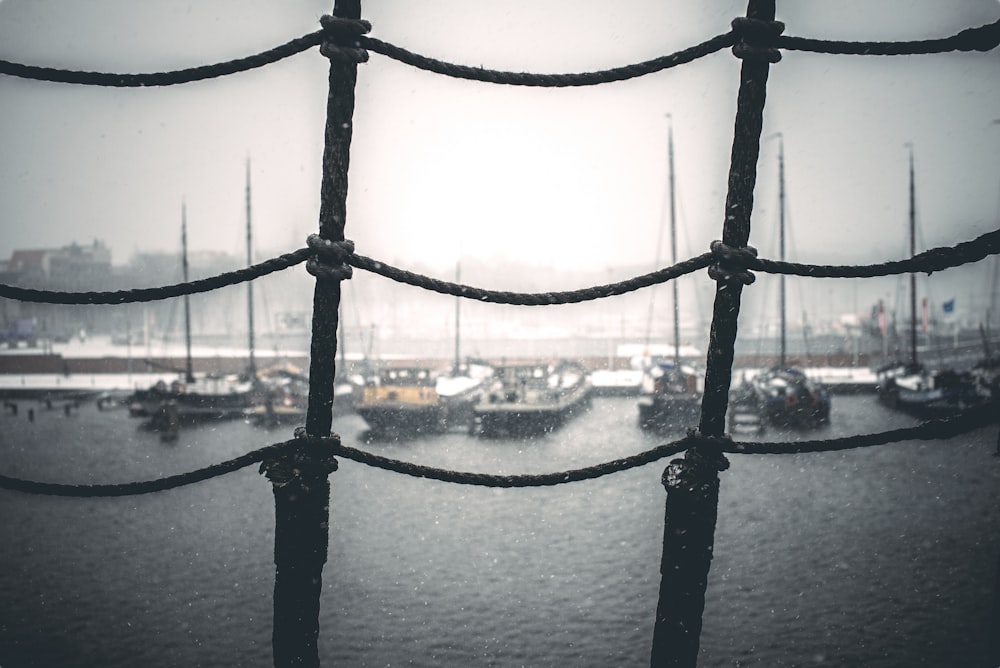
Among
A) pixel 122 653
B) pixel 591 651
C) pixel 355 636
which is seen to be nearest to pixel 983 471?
pixel 591 651

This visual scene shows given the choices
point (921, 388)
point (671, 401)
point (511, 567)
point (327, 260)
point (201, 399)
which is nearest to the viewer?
point (327, 260)

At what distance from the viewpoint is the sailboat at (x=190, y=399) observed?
25.4 meters

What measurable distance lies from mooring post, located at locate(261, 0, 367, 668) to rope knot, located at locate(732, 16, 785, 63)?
0.57m

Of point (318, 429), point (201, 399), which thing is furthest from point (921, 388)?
point (318, 429)

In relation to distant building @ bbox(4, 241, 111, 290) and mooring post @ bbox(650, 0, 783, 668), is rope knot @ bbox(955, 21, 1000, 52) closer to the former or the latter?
mooring post @ bbox(650, 0, 783, 668)

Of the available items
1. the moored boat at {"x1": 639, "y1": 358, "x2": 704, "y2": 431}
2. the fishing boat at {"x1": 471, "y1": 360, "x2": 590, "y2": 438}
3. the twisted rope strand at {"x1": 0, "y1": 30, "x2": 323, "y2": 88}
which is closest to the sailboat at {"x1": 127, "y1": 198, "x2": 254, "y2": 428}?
the fishing boat at {"x1": 471, "y1": 360, "x2": 590, "y2": 438}

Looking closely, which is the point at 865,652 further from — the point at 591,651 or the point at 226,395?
the point at 226,395

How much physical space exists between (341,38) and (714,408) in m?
0.80

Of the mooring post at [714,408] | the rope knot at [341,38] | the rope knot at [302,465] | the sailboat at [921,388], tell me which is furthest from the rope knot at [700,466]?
the sailboat at [921,388]

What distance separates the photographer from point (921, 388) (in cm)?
2422

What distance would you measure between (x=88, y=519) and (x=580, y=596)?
42.8 ft

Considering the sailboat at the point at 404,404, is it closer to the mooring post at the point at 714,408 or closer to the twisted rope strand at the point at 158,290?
the twisted rope strand at the point at 158,290

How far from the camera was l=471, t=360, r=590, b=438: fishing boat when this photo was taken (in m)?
21.8

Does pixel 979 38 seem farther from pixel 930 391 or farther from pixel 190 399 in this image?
pixel 190 399
